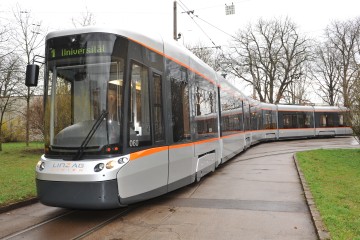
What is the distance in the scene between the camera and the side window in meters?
6.25

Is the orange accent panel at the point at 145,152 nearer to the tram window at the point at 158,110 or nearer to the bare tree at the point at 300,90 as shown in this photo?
the tram window at the point at 158,110

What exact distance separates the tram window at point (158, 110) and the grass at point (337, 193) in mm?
3377

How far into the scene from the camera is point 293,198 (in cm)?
804

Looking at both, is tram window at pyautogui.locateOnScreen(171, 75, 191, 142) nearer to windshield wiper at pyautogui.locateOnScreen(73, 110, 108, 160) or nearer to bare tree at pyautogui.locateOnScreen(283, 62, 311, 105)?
windshield wiper at pyautogui.locateOnScreen(73, 110, 108, 160)

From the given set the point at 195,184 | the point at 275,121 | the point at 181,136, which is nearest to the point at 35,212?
the point at 181,136

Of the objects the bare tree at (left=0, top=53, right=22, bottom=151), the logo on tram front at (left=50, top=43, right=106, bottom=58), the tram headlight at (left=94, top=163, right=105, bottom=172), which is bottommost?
the tram headlight at (left=94, top=163, right=105, bottom=172)

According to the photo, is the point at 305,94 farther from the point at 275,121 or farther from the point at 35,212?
the point at 35,212

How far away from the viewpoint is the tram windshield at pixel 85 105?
19.4ft

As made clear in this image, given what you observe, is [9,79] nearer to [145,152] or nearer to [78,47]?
[78,47]

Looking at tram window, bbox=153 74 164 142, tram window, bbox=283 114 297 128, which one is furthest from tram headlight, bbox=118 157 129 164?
tram window, bbox=283 114 297 128

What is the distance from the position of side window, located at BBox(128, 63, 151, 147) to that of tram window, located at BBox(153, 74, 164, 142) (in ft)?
0.86

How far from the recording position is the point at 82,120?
606 cm

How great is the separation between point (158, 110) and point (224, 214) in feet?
7.94

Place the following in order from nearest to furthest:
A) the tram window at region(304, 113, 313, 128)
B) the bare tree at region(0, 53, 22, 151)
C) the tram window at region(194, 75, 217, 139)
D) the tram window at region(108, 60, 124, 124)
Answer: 1. the tram window at region(108, 60, 124, 124)
2. the tram window at region(194, 75, 217, 139)
3. the bare tree at region(0, 53, 22, 151)
4. the tram window at region(304, 113, 313, 128)
